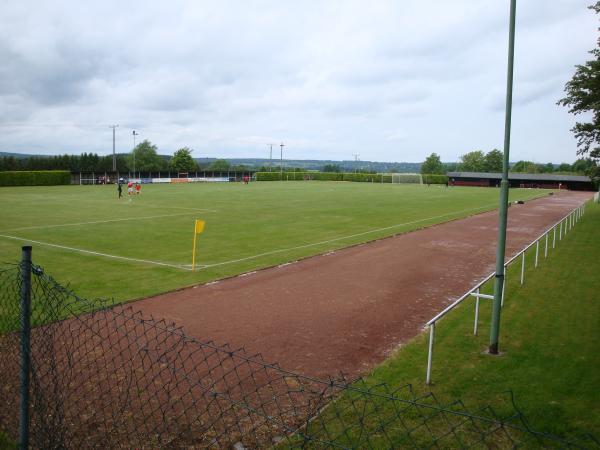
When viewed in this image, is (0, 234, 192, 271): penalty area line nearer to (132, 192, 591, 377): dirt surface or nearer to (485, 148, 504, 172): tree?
(132, 192, 591, 377): dirt surface

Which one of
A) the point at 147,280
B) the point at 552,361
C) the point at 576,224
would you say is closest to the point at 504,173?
the point at 552,361

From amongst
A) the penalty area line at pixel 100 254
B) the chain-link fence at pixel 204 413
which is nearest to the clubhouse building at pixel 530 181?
the penalty area line at pixel 100 254

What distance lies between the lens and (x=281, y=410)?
699 centimetres

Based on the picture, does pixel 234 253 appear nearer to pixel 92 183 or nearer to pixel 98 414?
pixel 98 414

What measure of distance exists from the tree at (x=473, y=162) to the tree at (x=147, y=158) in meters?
108

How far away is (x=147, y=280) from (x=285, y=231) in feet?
37.5

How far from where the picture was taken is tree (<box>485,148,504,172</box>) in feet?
539

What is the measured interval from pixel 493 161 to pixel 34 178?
472ft

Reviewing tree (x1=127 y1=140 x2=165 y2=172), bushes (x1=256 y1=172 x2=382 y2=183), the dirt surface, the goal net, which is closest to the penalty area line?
the dirt surface

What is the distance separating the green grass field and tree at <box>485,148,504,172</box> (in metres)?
163

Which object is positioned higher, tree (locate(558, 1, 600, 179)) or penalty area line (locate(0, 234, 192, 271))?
tree (locate(558, 1, 600, 179))

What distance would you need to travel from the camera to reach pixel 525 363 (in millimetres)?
8555

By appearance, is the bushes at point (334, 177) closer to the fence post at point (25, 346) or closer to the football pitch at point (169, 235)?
the football pitch at point (169, 235)

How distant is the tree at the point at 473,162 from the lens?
175350 mm
